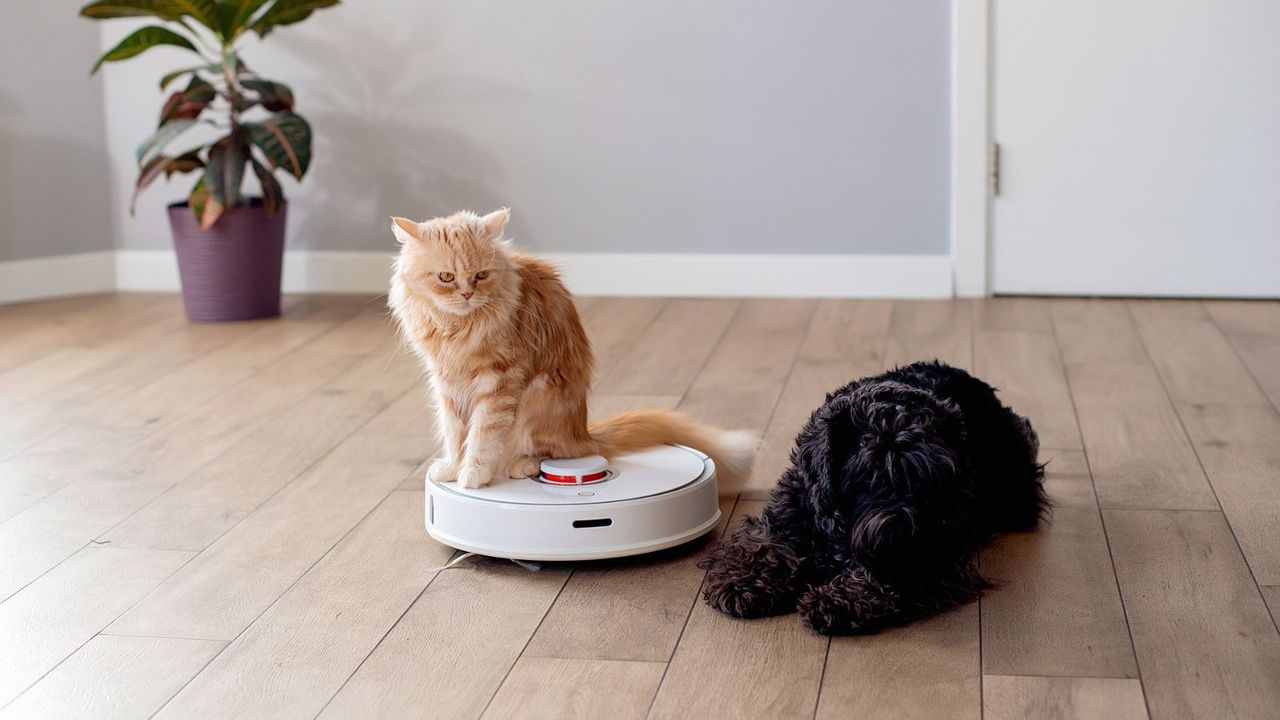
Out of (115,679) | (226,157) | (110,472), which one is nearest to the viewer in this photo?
(115,679)

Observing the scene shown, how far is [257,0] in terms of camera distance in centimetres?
340

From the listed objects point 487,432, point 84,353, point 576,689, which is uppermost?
point 487,432

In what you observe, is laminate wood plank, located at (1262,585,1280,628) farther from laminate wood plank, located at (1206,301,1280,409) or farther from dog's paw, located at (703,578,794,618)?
laminate wood plank, located at (1206,301,1280,409)

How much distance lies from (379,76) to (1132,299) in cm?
225

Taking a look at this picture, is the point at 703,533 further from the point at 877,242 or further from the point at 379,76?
the point at 379,76

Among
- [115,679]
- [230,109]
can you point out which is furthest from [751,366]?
[115,679]

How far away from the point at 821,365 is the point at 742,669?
155 centimetres

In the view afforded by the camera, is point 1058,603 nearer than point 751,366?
Yes

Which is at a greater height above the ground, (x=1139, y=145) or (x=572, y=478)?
(x=1139, y=145)

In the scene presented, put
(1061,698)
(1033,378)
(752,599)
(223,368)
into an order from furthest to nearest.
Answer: (223,368) → (1033,378) → (752,599) → (1061,698)

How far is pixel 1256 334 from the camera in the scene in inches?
127

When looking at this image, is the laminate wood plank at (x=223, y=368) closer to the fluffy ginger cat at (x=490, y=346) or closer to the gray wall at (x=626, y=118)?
the gray wall at (x=626, y=118)

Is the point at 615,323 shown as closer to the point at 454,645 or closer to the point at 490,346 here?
the point at 490,346

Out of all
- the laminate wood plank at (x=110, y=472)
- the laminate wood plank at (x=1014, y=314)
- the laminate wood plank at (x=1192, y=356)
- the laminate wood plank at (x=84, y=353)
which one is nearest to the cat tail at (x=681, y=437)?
the laminate wood plank at (x=110, y=472)
